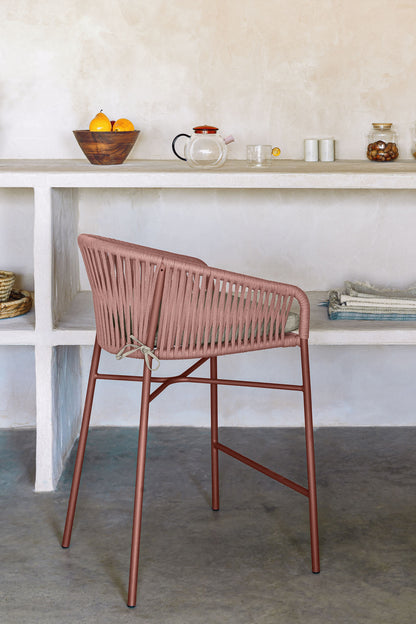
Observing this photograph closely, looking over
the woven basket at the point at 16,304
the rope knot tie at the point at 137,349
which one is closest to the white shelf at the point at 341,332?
the woven basket at the point at 16,304

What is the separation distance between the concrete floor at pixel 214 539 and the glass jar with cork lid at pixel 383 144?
46.7 inches

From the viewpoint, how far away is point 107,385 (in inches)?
134

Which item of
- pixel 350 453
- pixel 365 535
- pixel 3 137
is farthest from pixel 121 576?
pixel 3 137

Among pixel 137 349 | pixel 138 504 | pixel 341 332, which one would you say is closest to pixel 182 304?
pixel 137 349

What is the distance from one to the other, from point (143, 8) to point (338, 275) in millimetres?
1374

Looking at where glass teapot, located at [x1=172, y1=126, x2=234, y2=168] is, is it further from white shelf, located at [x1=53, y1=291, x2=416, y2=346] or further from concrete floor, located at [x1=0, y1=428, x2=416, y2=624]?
concrete floor, located at [x1=0, y1=428, x2=416, y2=624]

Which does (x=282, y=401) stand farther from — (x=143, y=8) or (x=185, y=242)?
(x=143, y=8)

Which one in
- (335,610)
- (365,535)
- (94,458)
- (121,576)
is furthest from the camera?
(94,458)

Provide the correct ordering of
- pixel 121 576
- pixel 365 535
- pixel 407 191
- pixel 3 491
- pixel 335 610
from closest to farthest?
1. pixel 335 610
2. pixel 121 576
3. pixel 365 535
4. pixel 3 491
5. pixel 407 191

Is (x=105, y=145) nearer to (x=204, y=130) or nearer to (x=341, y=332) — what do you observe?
(x=204, y=130)

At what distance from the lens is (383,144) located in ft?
10.0

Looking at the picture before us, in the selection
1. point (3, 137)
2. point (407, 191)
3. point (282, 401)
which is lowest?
point (282, 401)

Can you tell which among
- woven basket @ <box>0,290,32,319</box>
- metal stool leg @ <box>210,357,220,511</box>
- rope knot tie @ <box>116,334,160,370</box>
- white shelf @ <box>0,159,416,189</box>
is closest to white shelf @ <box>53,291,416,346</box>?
woven basket @ <box>0,290,32,319</box>

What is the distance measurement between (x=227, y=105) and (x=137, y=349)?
4.88 feet
